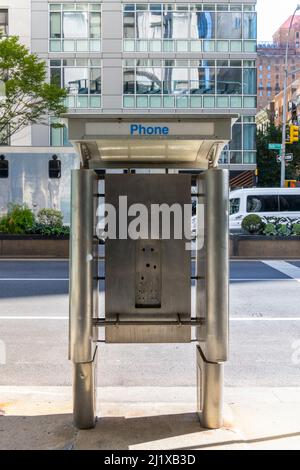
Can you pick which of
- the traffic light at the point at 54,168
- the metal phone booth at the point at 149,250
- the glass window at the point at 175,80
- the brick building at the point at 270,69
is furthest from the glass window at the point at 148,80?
the brick building at the point at 270,69

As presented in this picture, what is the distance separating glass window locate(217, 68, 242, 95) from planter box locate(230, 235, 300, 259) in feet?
59.8

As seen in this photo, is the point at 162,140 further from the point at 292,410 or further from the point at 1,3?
the point at 1,3

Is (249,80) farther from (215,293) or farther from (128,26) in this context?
(215,293)

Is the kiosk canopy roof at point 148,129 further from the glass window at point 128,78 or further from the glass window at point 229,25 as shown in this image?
the glass window at point 229,25

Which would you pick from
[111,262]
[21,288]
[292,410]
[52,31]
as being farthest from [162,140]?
[52,31]

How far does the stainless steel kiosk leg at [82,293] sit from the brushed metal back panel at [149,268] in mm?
357

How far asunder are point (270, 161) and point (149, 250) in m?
48.4

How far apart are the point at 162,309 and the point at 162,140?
1.38 meters

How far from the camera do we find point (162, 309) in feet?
15.1

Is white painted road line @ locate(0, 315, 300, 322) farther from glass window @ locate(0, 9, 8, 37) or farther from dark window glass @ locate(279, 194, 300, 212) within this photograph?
glass window @ locate(0, 9, 8, 37)

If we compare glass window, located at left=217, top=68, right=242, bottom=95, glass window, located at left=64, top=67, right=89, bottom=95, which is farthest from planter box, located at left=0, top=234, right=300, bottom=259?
glass window, located at left=217, top=68, right=242, bottom=95

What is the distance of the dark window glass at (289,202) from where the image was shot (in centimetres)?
2764

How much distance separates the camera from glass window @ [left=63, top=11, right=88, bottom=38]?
33.6 metres
